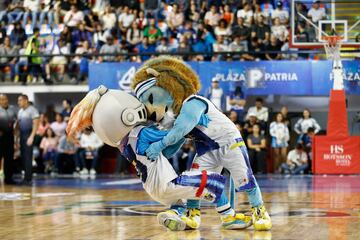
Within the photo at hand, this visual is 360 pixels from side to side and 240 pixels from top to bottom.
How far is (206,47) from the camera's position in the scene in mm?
21797

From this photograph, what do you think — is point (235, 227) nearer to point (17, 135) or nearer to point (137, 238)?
point (137, 238)

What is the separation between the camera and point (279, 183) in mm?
16016

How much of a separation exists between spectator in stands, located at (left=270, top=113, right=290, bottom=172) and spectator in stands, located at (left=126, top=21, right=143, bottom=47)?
4768 millimetres

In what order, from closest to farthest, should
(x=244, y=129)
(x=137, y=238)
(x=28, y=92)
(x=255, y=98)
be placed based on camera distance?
(x=137, y=238) < (x=244, y=129) < (x=255, y=98) < (x=28, y=92)

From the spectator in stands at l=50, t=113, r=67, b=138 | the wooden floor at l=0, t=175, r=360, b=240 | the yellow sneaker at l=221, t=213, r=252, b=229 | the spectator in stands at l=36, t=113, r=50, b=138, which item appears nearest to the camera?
the wooden floor at l=0, t=175, r=360, b=240

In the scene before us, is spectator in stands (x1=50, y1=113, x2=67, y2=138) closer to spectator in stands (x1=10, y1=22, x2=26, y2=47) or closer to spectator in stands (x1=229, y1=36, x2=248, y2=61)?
spectator in stands (x1=10, y1=22, x2=26, y2=47)

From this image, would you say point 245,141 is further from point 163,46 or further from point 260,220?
point 260,220

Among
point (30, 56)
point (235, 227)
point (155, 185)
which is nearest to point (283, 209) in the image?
point (235, 227)

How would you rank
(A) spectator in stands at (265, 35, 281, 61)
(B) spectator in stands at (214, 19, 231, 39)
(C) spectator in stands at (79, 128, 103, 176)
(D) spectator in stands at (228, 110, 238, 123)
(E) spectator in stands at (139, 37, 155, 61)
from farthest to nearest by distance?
(E) spectator in stands at (139, 37, 155, 61), (B) spectator in stands at (214, 19, 231, 39), (A) spectator in stands at (265, 35, 281, 61), (C) spectator in stands at (79, 128, 103, 176), (D) spectator in stands at (228, 110, 238, 123)

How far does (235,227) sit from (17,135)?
11.1 meters

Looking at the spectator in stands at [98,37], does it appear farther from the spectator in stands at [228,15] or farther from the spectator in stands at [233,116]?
the spectator in stands at [233,116]

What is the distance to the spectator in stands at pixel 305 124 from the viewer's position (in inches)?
787

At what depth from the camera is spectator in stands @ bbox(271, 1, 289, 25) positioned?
2186 centimetres

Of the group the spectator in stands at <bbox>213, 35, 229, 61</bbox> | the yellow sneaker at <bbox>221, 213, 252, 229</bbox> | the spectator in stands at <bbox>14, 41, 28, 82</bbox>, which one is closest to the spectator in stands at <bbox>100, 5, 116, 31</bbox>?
the spectator in stands at <bbox>14, 41, 28, 82</bbox>
